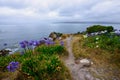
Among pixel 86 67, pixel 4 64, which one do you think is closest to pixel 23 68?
pixel 4 64

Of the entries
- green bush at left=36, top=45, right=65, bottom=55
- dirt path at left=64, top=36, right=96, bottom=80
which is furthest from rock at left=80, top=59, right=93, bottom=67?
green bush at left=36, top=45, right=65, bottom=55

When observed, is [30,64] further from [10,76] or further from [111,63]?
[111,63]

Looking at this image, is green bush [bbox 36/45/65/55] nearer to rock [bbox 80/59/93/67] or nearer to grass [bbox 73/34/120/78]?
grass [bbox 73/34/120/78]

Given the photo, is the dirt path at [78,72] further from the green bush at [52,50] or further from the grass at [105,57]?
the green bush at [52,50]

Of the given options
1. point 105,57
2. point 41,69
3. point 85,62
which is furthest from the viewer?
point 105,57

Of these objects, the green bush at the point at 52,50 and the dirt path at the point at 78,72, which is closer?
the dirt path at the point at 78,72

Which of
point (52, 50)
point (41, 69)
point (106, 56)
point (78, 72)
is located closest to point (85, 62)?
point (78, 72)

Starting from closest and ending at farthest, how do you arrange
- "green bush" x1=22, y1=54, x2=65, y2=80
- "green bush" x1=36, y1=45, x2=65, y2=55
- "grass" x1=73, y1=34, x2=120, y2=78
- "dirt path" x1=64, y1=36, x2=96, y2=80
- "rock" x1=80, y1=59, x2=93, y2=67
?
"green bush" x1=22, y1=54, x2=65, y2=80 → "dirt path" x1=64, y1=36, x2=96, y2=80 → "grass" x1=73, y1=34, x2=120, y2=78 → "rock" x1=80, y1=59, x2=93, y2=67 → "green bush" x1=36, y1=45, x2=65, y2=55

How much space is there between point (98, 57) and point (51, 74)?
450 centimetres

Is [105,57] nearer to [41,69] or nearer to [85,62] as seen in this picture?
[85,62]

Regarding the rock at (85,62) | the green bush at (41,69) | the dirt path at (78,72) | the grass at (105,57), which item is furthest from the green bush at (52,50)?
the green bush at (41,69)

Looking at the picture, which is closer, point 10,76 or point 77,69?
point 10,76

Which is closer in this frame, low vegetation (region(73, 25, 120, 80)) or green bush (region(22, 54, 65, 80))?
green bush (region(22, 54, 65, 80))

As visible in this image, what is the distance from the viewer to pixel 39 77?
24.9 feet
